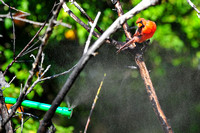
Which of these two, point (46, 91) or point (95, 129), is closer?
point (46, 91)

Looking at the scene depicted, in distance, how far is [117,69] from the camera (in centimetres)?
285

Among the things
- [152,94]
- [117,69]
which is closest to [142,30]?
[152,94]

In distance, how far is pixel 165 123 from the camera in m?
1.52

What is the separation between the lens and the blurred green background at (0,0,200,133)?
2285 mm

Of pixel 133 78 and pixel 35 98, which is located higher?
pixel 35 98

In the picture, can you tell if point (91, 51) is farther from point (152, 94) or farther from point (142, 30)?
point (152, 94)

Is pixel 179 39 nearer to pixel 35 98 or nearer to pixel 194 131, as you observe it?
pixel 194 131

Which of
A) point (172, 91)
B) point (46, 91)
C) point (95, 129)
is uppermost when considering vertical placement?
point (46, 91)

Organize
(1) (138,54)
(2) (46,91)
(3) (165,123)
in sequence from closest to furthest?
(3) (165,123)
(1) (138,54)
(2) (46,91)

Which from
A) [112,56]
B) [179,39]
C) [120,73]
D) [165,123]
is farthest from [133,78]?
[165,123]

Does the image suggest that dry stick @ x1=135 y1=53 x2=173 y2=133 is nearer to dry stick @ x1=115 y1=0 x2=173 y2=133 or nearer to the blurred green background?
dry stick @ x1=115 y1=0 x2=173 y2=133

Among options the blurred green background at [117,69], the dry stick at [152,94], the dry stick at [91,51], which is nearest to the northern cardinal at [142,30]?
the dry stick at [152,94]

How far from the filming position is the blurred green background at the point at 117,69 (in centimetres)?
229

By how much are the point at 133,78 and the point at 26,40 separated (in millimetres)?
1265
